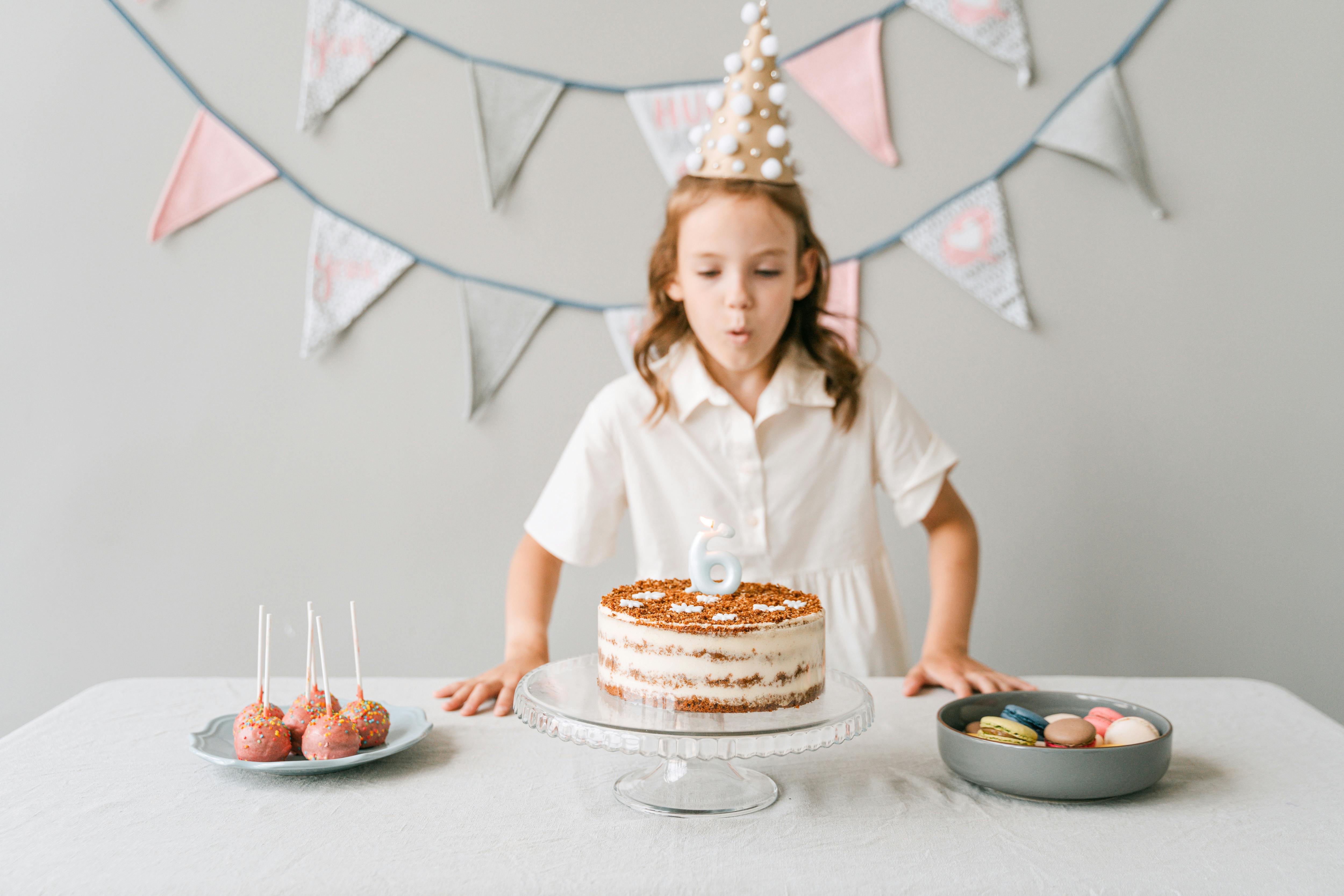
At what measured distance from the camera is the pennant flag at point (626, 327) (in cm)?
199

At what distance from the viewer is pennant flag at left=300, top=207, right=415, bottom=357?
6.57 ft

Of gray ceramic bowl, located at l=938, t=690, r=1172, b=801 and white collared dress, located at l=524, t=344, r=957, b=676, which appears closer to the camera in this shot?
gray ceramic bowl, located at l=938, t=690, r=1172, b=801

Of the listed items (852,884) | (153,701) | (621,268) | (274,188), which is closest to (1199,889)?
(852,884)

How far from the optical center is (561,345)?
6.59 ft

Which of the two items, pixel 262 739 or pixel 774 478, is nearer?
pixel 262 739

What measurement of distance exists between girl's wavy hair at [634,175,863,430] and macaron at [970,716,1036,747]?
70cm

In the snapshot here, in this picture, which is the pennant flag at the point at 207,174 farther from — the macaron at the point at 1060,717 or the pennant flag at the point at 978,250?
the macaron at the point at 1060,717

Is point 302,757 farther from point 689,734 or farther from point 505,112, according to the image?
point 505,112

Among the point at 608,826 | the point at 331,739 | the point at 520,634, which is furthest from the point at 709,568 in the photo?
the point at 520,634

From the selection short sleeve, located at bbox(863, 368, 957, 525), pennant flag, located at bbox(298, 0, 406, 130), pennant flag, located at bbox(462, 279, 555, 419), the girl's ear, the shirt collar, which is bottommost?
short sleeve, located at bbox(863, 368, 957, 525)

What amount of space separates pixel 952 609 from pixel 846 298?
741 millimetres

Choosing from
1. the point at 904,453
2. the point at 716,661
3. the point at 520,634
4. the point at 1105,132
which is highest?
the point at 1105,132

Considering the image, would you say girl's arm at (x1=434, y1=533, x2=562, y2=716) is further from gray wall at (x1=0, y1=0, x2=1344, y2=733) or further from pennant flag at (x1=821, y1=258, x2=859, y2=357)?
pennant flag at (x1=821, y1=258, x2=859, y2=357)

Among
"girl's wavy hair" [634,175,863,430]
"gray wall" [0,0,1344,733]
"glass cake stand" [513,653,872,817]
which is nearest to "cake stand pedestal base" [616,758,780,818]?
"glass cake stand" [513,653,872,817]
